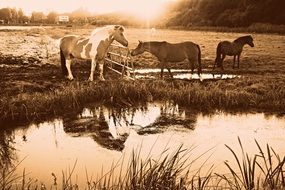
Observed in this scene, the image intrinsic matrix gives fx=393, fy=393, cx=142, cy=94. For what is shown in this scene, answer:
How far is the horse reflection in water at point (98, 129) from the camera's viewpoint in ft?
18.9

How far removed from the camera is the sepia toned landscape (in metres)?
3.86

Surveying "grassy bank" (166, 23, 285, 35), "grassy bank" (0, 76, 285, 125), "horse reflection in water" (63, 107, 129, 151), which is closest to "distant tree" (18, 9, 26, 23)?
"grassy bank" (166, 23, 285, 35)

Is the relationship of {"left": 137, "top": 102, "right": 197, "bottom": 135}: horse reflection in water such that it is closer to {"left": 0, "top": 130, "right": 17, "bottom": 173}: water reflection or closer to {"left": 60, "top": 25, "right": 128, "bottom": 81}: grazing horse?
{"left": 0, "top": 130, "right": 17, "bottom": 173}: water reflection

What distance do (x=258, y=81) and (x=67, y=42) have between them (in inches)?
202

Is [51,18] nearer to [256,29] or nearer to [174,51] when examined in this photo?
[256,29]

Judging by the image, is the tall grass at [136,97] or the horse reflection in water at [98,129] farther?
the tall grass at [136,97]

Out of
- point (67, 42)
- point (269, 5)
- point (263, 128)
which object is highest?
point (269, 5)

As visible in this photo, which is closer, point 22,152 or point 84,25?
point 22,152

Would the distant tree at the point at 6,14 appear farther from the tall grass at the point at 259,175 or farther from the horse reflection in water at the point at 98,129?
the tall grass at the point at 259,175

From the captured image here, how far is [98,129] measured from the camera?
650 centimetres

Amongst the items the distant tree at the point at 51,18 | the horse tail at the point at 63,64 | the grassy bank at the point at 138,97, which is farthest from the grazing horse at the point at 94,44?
the distant tree at the point at 51,18

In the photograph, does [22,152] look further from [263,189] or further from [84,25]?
[84,25]

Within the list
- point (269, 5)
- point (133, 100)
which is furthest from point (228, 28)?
point (133, 100)

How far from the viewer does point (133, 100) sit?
8.24m
